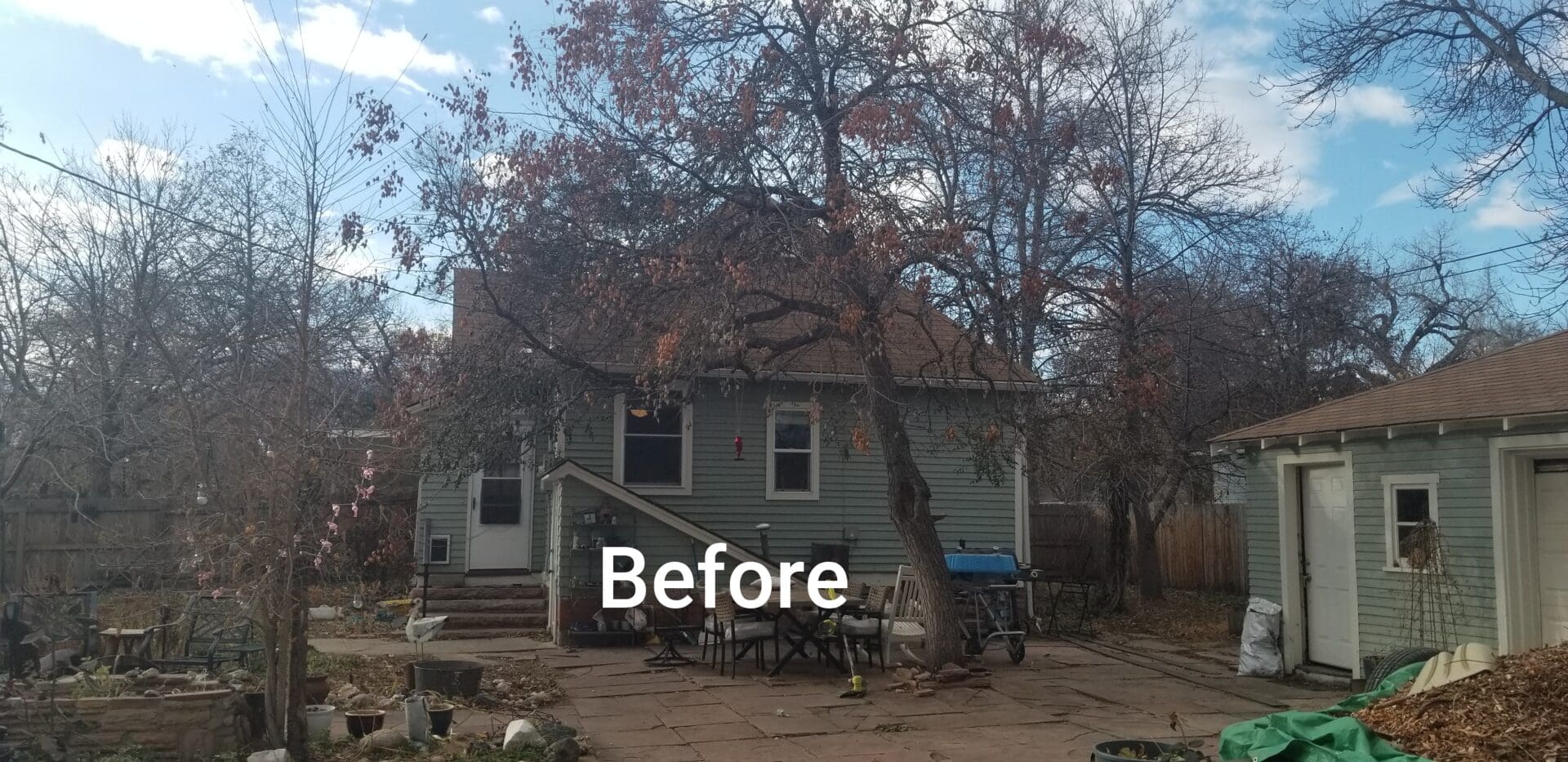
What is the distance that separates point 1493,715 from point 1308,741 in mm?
993

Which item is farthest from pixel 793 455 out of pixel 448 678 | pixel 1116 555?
pixel 448 678

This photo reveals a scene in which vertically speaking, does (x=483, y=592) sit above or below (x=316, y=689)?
above

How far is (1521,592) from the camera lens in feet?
30.5

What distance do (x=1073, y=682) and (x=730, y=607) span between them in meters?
3.41

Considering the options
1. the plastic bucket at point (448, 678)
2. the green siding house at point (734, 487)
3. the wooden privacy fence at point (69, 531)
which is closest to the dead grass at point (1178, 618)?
the green siding house at point (734, 487)

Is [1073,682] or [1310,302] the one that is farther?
[1310,302]

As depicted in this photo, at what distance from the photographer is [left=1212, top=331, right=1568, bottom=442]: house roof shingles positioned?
31.1ft

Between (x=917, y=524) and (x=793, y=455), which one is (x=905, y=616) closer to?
(x=917, y=524)

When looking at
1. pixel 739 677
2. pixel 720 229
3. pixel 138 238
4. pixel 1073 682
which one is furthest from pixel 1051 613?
pixel 138 238

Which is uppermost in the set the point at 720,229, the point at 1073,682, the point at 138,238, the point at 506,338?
the point at 138,238

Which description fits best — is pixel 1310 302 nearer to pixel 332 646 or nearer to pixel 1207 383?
pixel 1207 383

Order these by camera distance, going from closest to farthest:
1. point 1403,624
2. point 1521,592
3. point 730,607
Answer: point 1521,592, point 1403,624, point 730,607

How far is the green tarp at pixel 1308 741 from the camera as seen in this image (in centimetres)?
637

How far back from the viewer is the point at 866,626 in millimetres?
10992
